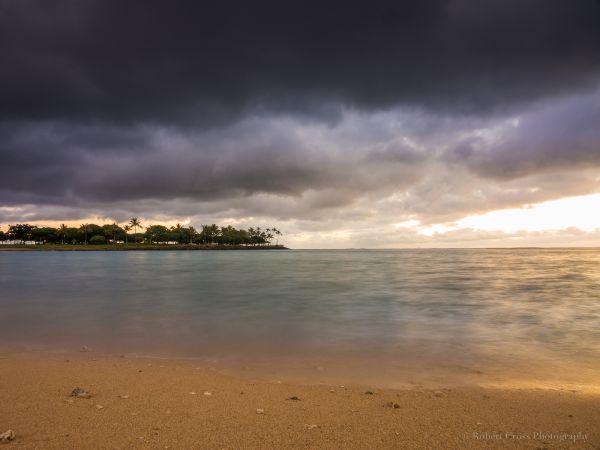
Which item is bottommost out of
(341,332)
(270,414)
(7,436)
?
(341,332)

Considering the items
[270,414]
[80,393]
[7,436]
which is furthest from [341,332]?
[7,436]

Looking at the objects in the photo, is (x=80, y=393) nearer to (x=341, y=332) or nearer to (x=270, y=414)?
(x=270, y=414)

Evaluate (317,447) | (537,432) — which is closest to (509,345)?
(537,432)

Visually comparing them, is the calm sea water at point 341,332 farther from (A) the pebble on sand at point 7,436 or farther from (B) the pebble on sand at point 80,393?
(A) the pebble on sand at point 7,436

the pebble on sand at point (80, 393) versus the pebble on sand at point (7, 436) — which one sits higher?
the pebble on sand at point (7, 436)

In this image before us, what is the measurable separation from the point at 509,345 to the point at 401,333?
353 cm

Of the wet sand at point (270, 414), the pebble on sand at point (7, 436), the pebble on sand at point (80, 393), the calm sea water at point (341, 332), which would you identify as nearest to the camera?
the pebble on sand at point (7, 436)

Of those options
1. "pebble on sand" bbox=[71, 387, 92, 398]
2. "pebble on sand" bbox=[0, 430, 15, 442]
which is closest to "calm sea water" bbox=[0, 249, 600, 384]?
"pebble on sand" bbox=[71, 387, 92, 398]

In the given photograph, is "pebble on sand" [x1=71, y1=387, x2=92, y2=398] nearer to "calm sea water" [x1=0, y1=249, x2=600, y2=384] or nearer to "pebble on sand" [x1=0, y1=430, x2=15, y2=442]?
"pebble on sand" [x1=0, y1=430, x2=15, y2=442]

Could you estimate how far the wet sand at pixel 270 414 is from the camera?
Answer: 5.08 m

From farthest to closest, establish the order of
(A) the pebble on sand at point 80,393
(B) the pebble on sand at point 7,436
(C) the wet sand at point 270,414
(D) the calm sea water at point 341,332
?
(D) the calm sea water at point 341,332
(A) the pebble on sand at point 80,393
(C) the wet sand at point 270,414
(B) the pebble on sand at point 7,436

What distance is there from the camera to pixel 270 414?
19.6 feet

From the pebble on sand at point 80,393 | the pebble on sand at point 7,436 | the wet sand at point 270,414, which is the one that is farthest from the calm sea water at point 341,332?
the pebble on sand at point 7,436

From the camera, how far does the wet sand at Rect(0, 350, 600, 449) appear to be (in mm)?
5078
